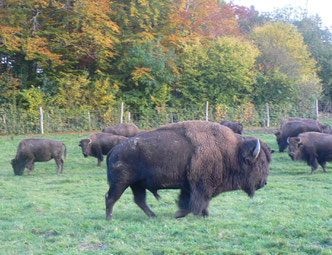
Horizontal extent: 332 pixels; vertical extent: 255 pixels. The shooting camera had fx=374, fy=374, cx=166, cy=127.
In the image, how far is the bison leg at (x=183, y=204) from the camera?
680 centimetres

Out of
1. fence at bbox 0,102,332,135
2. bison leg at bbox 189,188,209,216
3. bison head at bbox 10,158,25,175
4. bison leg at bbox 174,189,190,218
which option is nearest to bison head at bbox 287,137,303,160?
bison leg at bbox 174,189,190,218

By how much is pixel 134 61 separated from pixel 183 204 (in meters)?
24.3

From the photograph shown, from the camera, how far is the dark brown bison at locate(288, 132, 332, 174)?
44.2 ft

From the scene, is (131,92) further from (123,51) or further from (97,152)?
(97,152)

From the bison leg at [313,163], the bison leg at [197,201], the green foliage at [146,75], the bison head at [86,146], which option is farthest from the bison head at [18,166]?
the green foliage at [146,75]

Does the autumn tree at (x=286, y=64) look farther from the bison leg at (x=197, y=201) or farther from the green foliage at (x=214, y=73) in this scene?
the bison leg at (x=197, y=201)

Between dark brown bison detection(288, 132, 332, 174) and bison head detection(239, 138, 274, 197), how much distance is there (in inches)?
279

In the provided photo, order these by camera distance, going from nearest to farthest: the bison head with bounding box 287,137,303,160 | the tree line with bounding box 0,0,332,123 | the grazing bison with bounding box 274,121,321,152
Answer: the bison head with bounding box 287,137,303,160
the grazing bison with bounding box 274,121,321,152
the tree line with bounding box 0,0,332,123

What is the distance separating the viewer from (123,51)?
104ft

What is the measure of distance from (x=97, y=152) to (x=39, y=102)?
1337 cm

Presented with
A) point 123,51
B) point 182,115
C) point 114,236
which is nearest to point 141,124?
point 182,115

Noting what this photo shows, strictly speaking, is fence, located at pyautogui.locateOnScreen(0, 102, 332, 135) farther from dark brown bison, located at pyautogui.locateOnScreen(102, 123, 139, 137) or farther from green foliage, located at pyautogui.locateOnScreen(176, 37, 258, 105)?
dark brown bison, located at pyautogui.locateOnScreen(102, 123, 139, 137)

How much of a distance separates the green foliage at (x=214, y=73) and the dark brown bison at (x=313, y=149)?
59.6ft

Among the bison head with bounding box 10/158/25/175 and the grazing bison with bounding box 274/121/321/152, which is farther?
the grazing bison with bounding box 274/121/321/152
